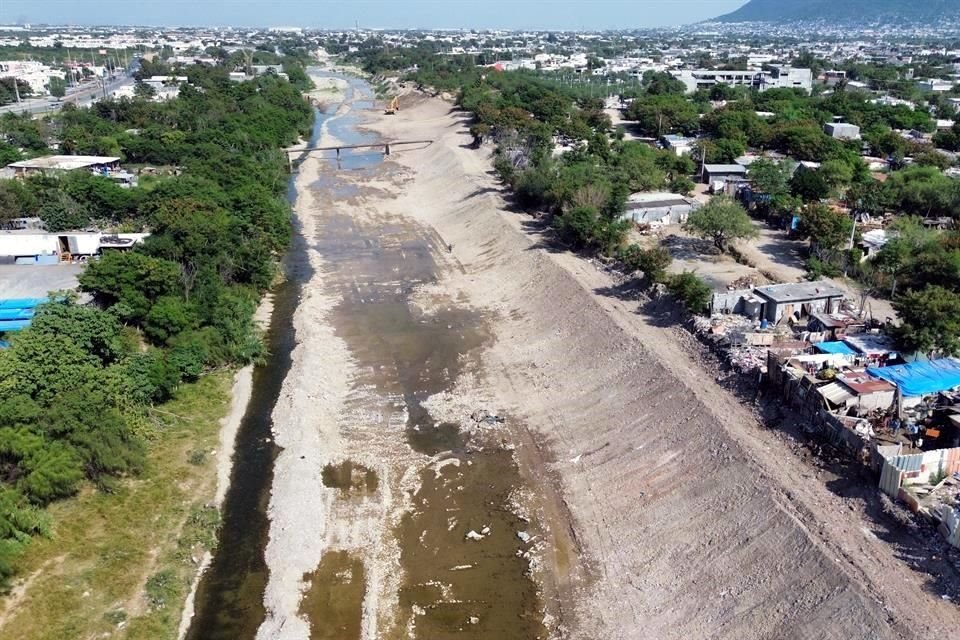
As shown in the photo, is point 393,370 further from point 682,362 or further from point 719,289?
point 719,289

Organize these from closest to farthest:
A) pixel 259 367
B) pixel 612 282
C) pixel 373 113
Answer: pixel 259 367 < pixel 612 282 < pixel 373 113

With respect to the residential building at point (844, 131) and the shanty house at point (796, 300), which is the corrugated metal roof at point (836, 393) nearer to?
the shanty house at point (796, 300)

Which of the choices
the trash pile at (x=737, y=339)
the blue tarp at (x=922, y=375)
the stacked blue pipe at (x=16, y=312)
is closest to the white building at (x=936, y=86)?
the trash pile at (x=737, y=339)

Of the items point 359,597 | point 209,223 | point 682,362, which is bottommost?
point 359,597

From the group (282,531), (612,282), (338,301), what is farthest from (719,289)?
(282,531)

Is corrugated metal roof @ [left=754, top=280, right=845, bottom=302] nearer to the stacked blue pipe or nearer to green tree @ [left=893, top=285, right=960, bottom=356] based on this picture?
green tree @ [left=893, top=285, right=960, bottom=356]

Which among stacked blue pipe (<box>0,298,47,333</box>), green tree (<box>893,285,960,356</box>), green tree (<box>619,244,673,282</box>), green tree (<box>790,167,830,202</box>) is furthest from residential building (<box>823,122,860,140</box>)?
stacked blue pipe (<box>0,298,47,333</box>)
